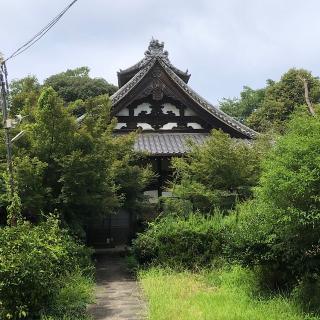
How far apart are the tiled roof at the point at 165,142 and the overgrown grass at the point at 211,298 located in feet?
21.3

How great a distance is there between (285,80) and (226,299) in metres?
34.0

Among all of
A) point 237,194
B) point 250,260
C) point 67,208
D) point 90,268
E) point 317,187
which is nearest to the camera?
point 317,187

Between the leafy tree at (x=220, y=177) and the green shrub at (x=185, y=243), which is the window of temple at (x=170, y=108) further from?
the green shrub at (x=185, y=243)

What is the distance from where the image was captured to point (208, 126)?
1988 centimetres

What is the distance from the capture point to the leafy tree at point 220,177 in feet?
46.1

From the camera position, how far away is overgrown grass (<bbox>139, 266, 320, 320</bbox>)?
777 centimetres

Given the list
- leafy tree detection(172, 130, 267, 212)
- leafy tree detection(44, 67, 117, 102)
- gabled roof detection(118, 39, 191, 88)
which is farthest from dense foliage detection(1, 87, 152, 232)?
leafy tree detection(44, 67, 117, 102)

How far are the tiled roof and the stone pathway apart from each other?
4.49 m

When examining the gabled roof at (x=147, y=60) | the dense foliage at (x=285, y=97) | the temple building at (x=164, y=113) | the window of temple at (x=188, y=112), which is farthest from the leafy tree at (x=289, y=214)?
the dense foliage at (x=285, y=97)

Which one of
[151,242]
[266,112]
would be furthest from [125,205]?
[266,112]

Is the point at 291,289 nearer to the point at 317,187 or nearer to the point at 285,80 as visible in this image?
the point at 317,187

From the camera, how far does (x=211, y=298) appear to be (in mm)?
8859

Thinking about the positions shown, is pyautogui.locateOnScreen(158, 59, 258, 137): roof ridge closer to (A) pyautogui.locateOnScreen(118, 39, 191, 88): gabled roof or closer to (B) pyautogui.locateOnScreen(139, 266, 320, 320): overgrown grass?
(A) pyautogui.locateOnScreen(118, 39, 191, 88): gabled roof

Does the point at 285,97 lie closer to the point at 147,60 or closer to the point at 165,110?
the point at 147,60
